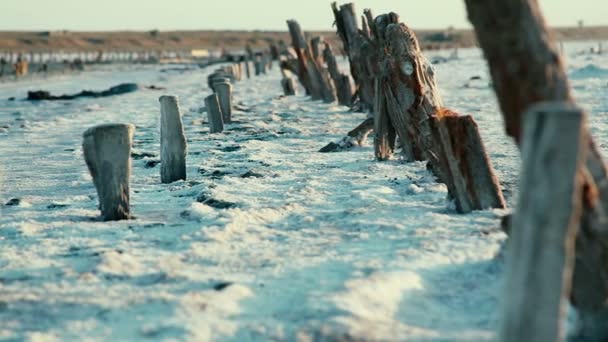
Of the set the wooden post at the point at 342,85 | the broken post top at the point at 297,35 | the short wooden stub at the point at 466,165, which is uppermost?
the broken post top at the point at 297,35

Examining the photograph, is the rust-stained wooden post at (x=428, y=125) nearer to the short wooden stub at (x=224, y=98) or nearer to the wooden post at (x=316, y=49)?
the short wooden stub at (x=224, y=98)

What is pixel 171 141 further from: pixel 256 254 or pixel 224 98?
pixel 224 98

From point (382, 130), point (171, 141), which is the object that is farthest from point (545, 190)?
point (382, 130)

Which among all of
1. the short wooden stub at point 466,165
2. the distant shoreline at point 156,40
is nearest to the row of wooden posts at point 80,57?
the distant shoreline at point 156,40

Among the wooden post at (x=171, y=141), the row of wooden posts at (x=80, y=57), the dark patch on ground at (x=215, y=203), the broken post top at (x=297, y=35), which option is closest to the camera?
the dark patch on ground at (x=215, y=203)

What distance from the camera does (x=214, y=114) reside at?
13.4 metres

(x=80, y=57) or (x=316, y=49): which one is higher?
(x=316, y=49)

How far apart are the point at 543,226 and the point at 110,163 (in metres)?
4.22

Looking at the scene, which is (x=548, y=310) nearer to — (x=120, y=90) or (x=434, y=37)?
(x=120, y=90)

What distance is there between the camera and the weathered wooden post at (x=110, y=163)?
6.52 m

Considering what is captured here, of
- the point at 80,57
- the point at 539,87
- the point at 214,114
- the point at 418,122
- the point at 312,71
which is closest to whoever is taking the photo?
the point at 539,87

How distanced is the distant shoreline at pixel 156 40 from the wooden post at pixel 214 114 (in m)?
106

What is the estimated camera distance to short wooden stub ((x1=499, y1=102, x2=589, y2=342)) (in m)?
2.91

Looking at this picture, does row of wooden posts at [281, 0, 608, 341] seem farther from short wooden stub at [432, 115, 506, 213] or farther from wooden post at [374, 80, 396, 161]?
wooden post at [374, 80, 396, 161]
